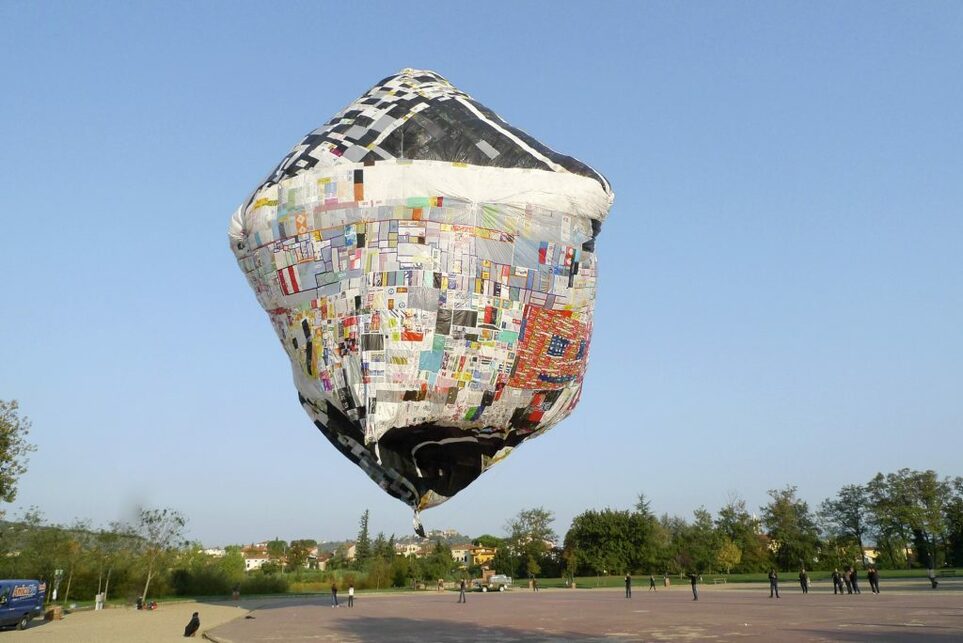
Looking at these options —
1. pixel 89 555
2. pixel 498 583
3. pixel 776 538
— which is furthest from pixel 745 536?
pixel 89 555

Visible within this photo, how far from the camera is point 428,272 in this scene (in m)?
7.17

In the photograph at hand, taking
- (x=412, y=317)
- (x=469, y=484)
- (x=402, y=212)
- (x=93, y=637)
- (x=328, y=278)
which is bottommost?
(x=93, y=637)

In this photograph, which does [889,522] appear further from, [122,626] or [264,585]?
[122,626]

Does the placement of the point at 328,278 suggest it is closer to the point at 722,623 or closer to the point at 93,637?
the point at 722,623

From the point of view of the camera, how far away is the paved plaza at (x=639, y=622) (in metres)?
13.2

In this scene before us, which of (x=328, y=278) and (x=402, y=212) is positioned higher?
(x=402, y=212)

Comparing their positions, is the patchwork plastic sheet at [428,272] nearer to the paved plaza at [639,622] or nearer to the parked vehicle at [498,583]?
the paved plaza at [639,622]

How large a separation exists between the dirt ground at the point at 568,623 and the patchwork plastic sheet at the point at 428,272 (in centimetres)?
761

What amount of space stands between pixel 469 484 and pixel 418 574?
45.5m

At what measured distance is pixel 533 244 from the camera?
7.39 meters

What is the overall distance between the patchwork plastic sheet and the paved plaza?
7.54 meters

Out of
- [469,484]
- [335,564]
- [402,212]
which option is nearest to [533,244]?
[402,212]

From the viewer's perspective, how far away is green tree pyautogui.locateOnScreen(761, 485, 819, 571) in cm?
5681

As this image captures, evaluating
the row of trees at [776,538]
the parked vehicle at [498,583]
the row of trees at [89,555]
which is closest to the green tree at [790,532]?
the row of trees at [776,538]
